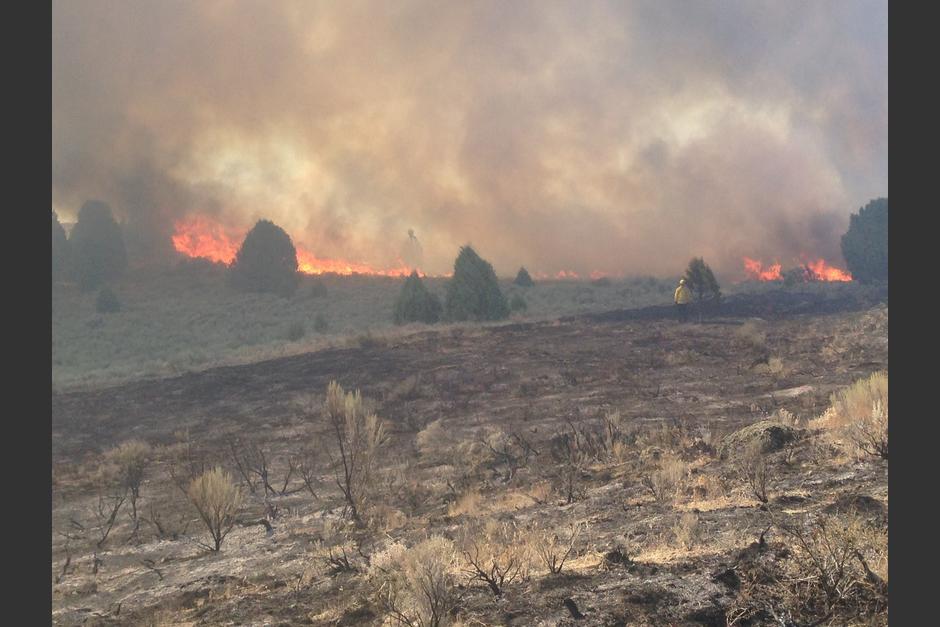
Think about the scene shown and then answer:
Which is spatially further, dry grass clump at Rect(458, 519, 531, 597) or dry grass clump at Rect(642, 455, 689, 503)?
dry grass clump at Rect(642, 455, 689, 503)

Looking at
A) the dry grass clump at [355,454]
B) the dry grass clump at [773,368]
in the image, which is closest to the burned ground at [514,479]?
the dry grass clump at [773,368]

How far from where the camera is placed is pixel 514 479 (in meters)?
11.3

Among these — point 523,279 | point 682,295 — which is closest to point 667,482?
point 682,295

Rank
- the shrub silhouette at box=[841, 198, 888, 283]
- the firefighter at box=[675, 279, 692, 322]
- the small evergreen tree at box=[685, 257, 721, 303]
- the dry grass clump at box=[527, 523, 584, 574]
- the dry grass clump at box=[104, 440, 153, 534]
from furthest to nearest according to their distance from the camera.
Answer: the shrub silhouette at box=[841, 198, 888, 283]
the small evergreen tree at box=[685, 257, 721, 303]
the firefighter at box=[675, 279, 692, 322]
the dry grass clump at box=[104, 440, 153, 534]
the dry grass clump at box=[527, 523, 584, 574]

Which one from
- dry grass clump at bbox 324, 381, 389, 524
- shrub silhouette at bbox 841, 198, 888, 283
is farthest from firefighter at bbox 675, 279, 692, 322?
shrub silhouette at bbox 841, 198, 888, 283

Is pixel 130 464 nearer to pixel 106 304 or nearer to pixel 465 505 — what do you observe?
pixel 465 505

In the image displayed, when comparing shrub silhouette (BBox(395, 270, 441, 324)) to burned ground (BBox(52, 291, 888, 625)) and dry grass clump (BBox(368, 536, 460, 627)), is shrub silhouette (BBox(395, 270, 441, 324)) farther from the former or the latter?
dry grass clump (BBox(368, 536, 460, 627))

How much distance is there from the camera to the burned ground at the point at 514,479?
5988 mm

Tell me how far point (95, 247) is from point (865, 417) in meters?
88.6

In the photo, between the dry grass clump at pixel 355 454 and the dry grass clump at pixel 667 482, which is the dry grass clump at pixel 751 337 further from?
the dry grass clump at pixel 355 454

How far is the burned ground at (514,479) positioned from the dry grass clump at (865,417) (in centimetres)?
35

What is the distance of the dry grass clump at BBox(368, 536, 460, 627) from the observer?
5195 mm

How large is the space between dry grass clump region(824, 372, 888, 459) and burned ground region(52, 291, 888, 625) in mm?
346

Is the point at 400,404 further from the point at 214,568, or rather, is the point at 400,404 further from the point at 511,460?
the point at 214,568
